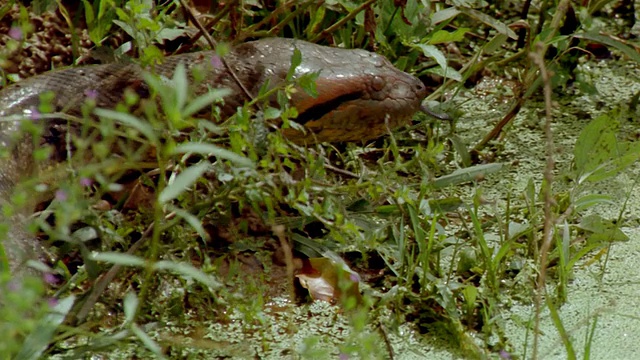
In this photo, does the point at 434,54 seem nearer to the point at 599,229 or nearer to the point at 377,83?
the point at 377,83

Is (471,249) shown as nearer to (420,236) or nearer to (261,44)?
(420,236)

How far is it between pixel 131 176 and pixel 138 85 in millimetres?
297

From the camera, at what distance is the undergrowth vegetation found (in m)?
2.51

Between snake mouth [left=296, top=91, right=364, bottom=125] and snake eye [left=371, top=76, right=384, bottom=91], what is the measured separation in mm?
49

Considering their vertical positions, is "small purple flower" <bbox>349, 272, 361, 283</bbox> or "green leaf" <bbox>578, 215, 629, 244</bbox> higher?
"small purple flower" <bbox>349, 272, 361, 283</bbox>

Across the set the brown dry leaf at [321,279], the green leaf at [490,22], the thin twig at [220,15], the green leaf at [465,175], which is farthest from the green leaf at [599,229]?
the thin twig at [220,15]

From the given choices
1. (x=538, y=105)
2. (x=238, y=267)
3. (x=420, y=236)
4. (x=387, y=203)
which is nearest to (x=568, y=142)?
(x=538, y=105)

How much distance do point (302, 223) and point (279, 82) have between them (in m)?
0.62

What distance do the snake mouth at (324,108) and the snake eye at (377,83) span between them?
0.16ft

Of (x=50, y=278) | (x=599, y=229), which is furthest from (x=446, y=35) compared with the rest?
(x=50, y=278)

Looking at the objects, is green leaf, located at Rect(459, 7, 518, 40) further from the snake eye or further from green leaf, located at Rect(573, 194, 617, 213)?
green leaf, located at Rect(573, 194, 617, 213)

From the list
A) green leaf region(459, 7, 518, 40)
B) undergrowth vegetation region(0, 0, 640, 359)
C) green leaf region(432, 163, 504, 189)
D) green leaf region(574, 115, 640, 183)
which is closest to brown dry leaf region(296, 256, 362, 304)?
undergrowth vegetation region(0, 0, 640, 359)

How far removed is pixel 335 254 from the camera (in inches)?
119

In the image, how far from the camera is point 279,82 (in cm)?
347
